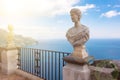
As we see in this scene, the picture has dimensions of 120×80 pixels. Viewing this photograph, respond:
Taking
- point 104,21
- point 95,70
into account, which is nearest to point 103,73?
point 95,70

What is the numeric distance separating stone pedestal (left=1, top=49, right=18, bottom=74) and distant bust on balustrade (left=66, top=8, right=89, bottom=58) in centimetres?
250

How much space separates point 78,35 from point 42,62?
2118 millimetres

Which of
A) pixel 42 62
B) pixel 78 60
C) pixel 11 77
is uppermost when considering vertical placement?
pixel 78 60

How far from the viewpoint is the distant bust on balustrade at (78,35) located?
2.37m

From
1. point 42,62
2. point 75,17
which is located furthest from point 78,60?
point 42,62

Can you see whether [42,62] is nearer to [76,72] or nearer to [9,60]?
[9,60]

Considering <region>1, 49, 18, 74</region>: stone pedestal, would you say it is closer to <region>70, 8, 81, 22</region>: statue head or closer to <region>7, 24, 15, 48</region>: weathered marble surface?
<region>7, 24, 15, 48</region>: weathered marble surface

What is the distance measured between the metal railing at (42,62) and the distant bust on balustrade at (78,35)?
3.09 feet

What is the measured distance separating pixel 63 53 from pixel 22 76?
1.48 metres

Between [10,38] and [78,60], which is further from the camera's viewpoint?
[10,38]

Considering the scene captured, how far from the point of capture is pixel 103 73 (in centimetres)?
231

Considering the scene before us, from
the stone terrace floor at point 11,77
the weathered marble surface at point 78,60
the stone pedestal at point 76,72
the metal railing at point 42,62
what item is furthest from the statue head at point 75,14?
the stone terrace floor at point 11,77

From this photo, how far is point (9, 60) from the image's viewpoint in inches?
177

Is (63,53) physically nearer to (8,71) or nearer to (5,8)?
(8,71)
